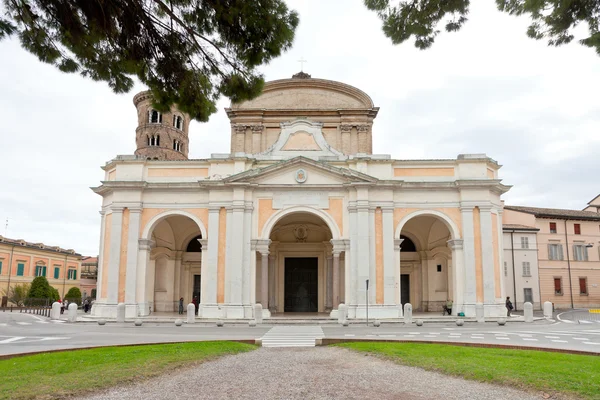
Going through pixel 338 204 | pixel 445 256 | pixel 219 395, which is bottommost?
pixel 219 395

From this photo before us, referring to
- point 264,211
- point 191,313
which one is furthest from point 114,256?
point 264,211

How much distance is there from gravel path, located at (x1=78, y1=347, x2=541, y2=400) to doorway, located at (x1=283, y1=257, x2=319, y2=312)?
2097 centimetres

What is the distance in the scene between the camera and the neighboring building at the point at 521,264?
133 ft

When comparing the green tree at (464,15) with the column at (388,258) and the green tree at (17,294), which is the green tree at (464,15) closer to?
the column at (388,258)

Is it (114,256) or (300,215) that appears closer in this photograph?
(114,256)

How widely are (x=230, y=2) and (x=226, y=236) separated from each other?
19.2 meters

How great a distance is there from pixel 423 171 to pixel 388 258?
17.1 ft

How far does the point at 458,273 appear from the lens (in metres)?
26.0

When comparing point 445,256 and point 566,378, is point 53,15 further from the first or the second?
point 445,256

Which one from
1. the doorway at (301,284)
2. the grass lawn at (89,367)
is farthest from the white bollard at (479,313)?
the grass lawn at (89,367)

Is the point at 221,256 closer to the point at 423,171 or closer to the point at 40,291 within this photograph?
the point at 423,171

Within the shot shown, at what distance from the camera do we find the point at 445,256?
30.2 m

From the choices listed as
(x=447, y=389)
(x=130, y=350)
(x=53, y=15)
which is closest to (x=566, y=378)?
(x=447, y=389)

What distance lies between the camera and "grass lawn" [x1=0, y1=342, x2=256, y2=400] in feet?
23.3
